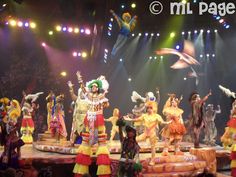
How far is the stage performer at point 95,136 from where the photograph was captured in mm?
6508

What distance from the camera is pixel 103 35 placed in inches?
543

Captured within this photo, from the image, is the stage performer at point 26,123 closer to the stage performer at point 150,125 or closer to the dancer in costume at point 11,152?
the dancer in costume at point 11,152

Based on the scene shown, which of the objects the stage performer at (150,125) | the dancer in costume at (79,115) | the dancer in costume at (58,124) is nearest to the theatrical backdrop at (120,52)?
the dancer in costume at (58,124)

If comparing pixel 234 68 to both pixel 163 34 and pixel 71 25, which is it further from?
pixel 71 25

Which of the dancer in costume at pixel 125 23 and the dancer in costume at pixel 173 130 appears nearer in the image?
the dancer in costume at pixel 173 130

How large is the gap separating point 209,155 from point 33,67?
28.4ft
